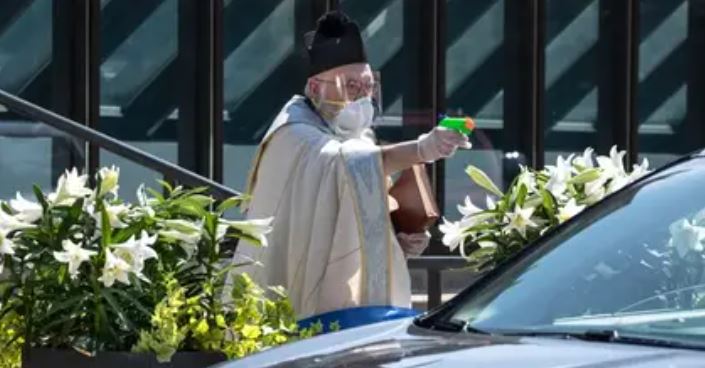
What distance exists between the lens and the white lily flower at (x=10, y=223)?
17.6 ft

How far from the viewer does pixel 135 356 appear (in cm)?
513

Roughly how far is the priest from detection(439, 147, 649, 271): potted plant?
34 centimetres

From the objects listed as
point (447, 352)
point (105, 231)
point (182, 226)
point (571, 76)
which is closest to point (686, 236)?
point (447, 352)

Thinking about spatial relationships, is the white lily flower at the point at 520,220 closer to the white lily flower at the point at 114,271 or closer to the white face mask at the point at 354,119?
the white face mask at the point at 354,119

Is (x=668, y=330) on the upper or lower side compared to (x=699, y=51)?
lower

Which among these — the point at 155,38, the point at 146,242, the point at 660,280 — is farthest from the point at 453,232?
the point at 155,38

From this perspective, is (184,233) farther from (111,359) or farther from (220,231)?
(111,359)

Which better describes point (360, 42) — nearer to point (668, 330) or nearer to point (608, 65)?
point (668, 330)

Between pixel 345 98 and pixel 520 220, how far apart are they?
83 centimetres

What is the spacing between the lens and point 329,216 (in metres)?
5.91

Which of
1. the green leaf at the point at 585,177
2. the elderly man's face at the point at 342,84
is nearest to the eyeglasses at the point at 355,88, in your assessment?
the elderly man's face at the point at 342,84

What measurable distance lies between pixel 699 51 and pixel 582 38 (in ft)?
3.49

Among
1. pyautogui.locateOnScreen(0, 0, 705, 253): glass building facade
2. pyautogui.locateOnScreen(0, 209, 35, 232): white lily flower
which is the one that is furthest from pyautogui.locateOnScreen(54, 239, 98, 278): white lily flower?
pyautogui.locateOnScreen(0, 0, 705, 253): glass building facade

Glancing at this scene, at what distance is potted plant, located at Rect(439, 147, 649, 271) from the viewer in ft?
20.2
